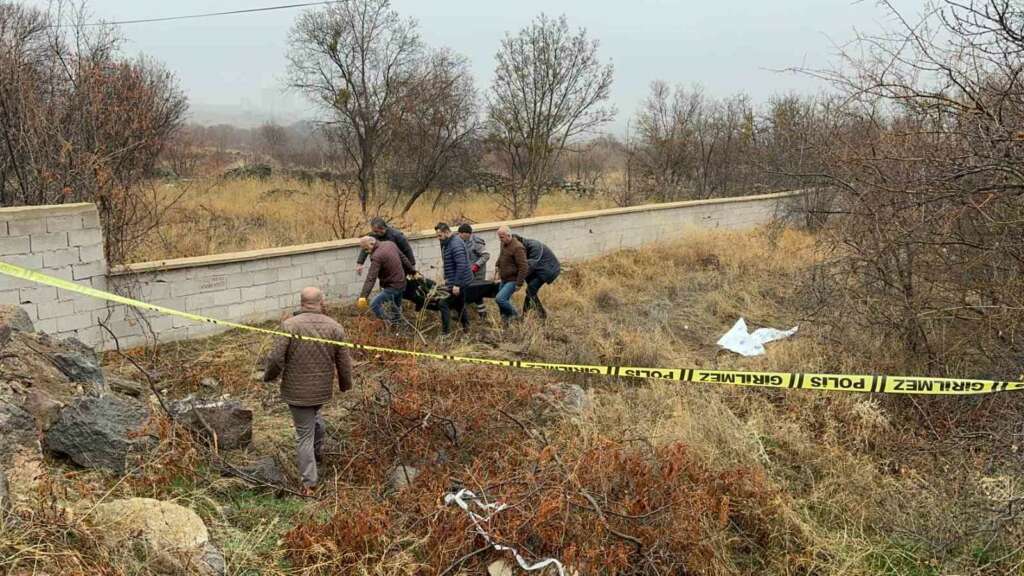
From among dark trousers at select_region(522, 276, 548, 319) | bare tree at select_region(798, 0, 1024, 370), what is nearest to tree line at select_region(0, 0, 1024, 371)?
bare tree at select_region(798, 0, 1024, 370)

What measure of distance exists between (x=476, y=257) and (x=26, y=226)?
477 cm

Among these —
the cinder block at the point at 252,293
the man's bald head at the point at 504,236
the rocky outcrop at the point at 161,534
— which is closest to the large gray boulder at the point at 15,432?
the rocky outcrop at the point at 161,534

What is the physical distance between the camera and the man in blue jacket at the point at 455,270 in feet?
27.5

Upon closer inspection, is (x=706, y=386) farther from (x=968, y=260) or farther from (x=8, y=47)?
(x=8, y=47)

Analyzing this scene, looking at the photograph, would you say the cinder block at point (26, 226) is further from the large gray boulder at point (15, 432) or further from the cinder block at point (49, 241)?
the large gray boulder at point (15, 432)

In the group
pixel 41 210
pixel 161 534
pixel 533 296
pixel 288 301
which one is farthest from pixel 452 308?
pixel 161 534

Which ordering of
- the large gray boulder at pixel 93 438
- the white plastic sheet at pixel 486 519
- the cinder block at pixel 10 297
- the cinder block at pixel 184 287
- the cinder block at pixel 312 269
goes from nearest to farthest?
the white plastic sheet at pixel 486 519 → the large gray boulder at pixel 93 438 → the cinder block at pixel 10 297 → the cinder block at pixel 184 287 → the cinder block at pixel 312 269

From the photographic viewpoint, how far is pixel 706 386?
6.49 meters

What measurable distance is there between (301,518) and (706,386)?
3.84m

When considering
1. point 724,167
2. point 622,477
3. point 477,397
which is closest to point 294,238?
point 477,397

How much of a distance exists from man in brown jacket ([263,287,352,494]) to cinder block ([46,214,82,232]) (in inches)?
136

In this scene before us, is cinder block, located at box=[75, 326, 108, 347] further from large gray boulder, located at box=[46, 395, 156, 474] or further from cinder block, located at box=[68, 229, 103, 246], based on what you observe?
large gray boulder, located at box=[46, 395, 156, 474]

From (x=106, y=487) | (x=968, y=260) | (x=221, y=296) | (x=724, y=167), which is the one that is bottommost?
(x=106, y=487)

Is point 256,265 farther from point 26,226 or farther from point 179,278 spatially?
point 26,226
